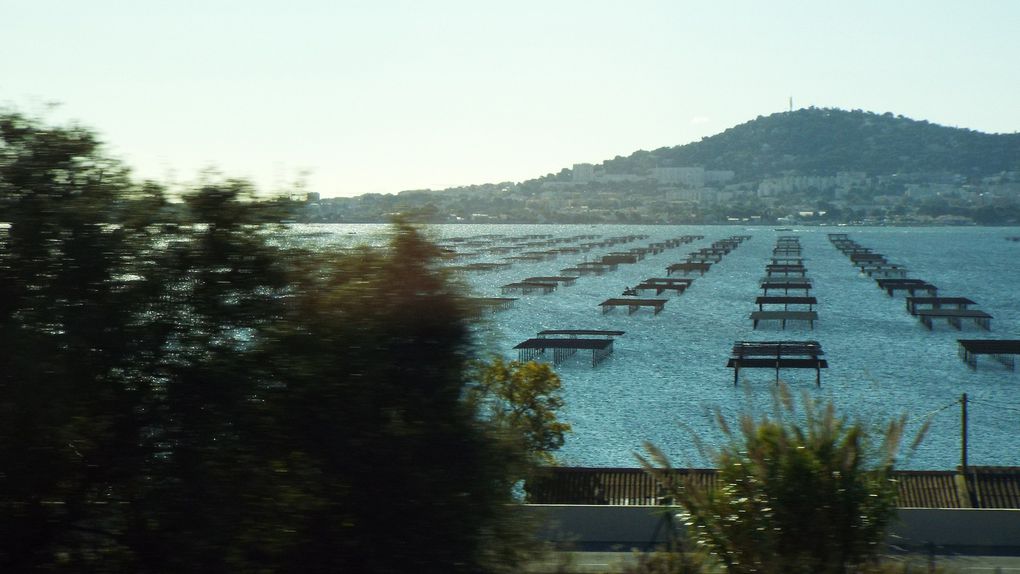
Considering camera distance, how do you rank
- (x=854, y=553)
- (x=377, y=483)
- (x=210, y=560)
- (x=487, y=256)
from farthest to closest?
(x=487, y=256) < (x=854, y=553) < (x=377, y=483) < (x=210, y=560)

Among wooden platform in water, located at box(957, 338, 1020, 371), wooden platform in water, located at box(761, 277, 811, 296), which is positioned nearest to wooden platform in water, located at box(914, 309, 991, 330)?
wooden platform in water, located at box(957, 338, 1020, 371)

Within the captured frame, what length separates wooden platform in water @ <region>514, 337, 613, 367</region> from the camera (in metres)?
40.8

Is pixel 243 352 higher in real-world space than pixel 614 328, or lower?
higher

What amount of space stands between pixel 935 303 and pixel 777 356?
22.9 m

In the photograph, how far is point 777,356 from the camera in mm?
38031

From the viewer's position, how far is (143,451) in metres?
4.85

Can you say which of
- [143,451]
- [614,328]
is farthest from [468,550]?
[614,328]

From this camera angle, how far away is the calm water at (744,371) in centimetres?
2575

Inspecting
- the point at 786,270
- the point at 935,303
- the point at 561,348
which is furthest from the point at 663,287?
the point at 561,348

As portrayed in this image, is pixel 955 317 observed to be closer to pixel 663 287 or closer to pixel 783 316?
pixel 783 316

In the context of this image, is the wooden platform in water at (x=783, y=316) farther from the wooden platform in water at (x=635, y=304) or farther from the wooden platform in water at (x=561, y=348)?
the wooden platform in water at (x=561, y=348)

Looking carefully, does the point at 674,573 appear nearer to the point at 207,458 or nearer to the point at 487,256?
the point at 207,458

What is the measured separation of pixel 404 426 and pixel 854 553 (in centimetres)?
248

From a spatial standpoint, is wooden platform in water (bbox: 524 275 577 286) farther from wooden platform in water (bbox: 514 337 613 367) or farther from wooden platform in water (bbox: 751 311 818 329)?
wooden platform in water (bbox: 514 337 613 367)
